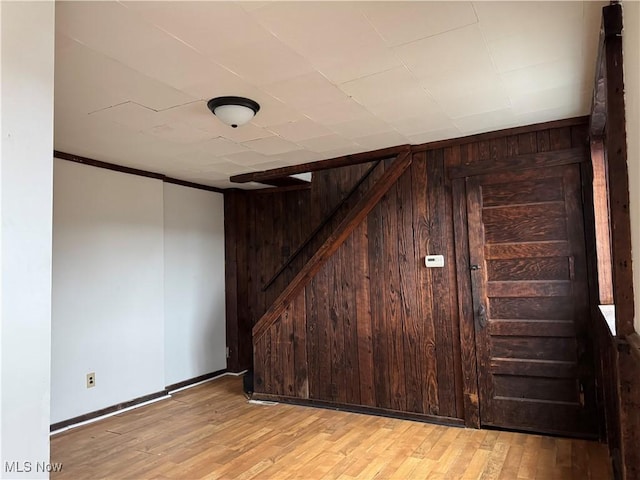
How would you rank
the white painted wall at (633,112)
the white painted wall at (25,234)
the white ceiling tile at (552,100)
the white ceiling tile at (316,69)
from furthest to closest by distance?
the white ceiling tile at (552,100), the white ceiling tile at (316,69), the white painted wall at (633,112), the white painted wall at (25,234)

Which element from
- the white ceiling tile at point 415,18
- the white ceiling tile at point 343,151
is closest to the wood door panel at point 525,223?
the white ceiling tile at point 343,151

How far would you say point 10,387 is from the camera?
1261mm

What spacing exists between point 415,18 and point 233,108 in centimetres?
117

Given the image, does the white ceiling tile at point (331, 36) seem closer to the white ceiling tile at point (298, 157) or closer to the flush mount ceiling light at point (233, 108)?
the flush mount ceiling light at point (233, 108)

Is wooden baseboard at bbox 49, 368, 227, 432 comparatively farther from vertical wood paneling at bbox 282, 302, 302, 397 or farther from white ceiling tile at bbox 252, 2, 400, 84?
white ceiling tile at bbox 252, 2, 400, 84

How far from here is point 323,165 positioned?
4.14 m

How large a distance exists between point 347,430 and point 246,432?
2.60 feet

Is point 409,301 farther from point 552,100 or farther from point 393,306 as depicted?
point 552,100

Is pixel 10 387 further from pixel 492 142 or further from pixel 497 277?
pixel 492 142

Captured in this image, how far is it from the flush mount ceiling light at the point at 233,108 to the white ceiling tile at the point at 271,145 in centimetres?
74

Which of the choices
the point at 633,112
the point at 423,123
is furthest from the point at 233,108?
the point at 633,112

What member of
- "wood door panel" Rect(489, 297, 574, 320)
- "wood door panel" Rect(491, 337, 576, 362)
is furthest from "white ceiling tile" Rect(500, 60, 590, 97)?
"wood door panel" Rect(491, 337, 576, 362)

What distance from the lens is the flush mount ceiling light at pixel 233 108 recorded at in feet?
8.23

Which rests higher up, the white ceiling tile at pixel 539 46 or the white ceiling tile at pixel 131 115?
the white ceiling tile at pixel 539 46
